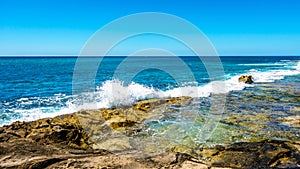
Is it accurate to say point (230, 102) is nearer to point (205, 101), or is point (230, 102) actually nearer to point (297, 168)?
point (205, 101)

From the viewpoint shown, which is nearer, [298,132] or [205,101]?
[298,132]

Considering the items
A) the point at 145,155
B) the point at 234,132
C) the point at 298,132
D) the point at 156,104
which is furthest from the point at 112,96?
the point at 145,155

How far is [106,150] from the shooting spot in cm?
699

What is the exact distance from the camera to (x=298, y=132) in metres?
10.7

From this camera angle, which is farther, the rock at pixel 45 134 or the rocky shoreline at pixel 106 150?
the rock at pixel 45 134

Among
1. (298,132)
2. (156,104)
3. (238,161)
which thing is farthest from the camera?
(156,104)

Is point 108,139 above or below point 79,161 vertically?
below

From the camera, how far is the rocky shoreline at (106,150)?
17.0ft

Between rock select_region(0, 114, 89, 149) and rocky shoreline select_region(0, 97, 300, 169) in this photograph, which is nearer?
rocky shoreline select_region(0, 97, 300, 169)

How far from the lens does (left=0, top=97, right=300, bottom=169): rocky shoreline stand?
518cm

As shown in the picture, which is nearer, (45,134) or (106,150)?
(106,150)

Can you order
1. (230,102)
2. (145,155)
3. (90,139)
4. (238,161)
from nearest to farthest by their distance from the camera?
(145,155)
(238,161)
(90,139)
(230,102)

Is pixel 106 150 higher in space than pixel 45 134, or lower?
lower

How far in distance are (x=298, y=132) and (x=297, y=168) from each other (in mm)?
4771
